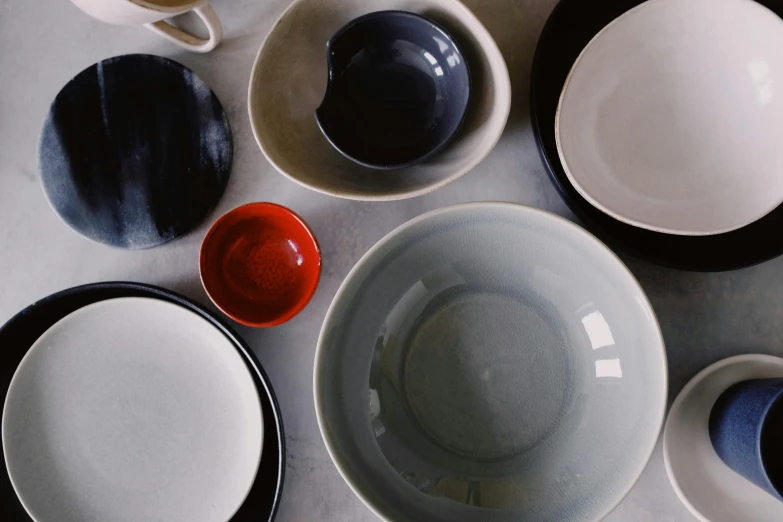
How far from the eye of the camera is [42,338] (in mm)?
654

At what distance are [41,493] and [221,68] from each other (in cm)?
53

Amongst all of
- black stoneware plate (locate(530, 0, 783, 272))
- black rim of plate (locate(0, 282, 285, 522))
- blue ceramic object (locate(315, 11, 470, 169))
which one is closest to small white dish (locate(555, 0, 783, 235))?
black stoneware plate (locate(530, 0, 783, 272))

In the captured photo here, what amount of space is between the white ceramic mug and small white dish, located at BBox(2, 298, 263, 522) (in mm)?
300

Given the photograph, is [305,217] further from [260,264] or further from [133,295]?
[133,295]

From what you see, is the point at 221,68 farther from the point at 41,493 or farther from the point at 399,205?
the point at 41,493

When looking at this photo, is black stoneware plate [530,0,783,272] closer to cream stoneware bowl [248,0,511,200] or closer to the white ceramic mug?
cream stoneware bowl [248,0,511,200]

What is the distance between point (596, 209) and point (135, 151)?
52cm

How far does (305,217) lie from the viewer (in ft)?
2.27

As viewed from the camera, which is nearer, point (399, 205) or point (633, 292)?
point (633, 292)

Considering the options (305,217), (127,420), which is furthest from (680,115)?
(127,420)

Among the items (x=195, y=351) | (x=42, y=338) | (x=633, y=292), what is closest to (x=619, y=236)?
(x=633, y=292)

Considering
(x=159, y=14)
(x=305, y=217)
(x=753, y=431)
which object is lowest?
(x=753, y=431)

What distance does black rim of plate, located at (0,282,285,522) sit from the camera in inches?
25.0

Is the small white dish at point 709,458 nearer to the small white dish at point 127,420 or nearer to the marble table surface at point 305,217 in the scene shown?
the marble table surface at point 305,217
